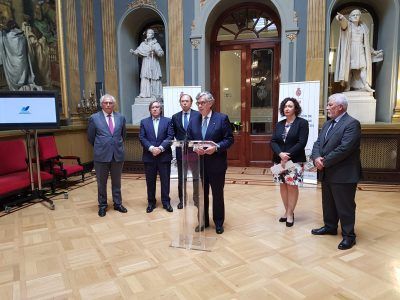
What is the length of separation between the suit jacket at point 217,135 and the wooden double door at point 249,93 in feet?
13.5

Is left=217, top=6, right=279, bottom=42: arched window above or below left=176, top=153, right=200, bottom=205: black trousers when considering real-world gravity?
above

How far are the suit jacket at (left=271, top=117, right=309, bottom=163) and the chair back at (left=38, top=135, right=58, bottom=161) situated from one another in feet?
12.7

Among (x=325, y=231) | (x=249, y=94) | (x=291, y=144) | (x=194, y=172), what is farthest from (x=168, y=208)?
(x=249, y=94)

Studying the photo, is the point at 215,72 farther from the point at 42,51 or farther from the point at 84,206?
the point at 84,206

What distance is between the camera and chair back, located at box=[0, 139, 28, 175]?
4562mm

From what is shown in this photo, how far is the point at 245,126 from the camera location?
286 inches

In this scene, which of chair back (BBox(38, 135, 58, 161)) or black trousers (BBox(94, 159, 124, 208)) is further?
chair back (BBox(38, 135, 58, 161))

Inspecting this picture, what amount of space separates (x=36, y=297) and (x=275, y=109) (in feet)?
19.5

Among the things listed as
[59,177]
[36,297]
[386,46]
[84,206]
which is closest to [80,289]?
[36,297]

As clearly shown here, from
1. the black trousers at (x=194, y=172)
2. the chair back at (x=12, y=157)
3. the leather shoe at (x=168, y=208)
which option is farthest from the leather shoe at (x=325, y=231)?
the chair back at (x=12, y=157)

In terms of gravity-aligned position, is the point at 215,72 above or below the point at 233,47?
below

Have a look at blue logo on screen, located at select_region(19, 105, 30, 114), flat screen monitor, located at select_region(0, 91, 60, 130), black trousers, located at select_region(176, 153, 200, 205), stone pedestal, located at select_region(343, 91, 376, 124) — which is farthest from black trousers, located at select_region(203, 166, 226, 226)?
stone pedestal, located at select_region(343, 91, 376, 124)

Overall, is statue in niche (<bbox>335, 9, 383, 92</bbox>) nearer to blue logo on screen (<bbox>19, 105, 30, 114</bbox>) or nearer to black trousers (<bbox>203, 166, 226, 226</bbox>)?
black trousers (<bbox>203, 166, 226, 226</bbox>)

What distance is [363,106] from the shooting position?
5781mm
